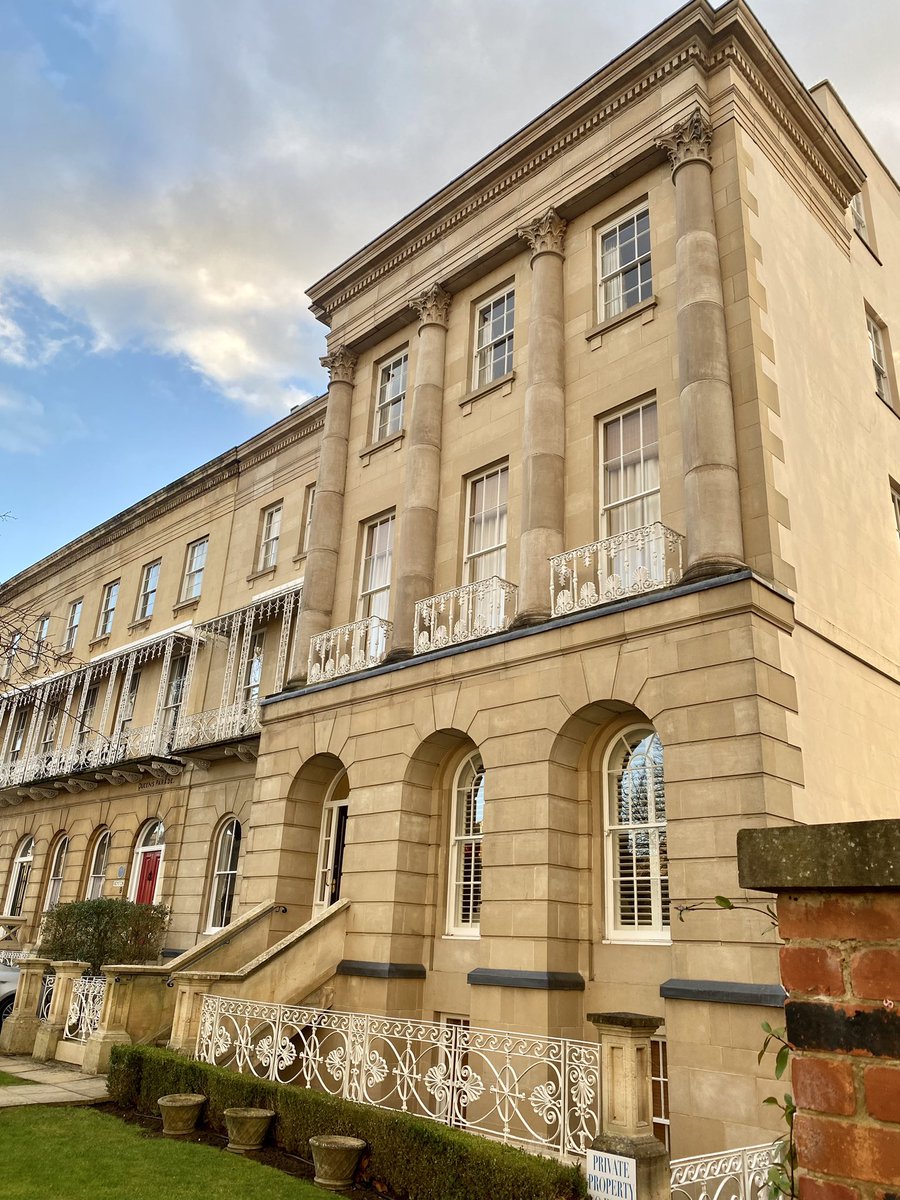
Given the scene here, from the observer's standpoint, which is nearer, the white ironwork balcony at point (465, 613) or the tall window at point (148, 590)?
the white ironwork balcony at point (465, 613)

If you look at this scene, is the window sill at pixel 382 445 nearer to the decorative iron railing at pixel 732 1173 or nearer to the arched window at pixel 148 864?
the arched window at pixel 148 864

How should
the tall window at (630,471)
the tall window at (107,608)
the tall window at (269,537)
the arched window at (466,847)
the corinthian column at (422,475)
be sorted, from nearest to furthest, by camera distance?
the tall window at (630,471)
the arched window at (466,847)
the corinthian column at (422,475)
the tall window at (269,537)
the tall window at (107,608)

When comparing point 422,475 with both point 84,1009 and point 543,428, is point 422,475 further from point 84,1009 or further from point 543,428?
point 84,1009

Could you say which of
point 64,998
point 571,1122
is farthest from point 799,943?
point 64,998

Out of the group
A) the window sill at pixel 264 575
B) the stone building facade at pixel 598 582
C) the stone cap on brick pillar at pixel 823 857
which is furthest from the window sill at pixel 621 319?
the stone cap on brick pillar at pixel 823 857

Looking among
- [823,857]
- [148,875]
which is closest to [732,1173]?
[823,857]

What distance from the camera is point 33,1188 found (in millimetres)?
8156

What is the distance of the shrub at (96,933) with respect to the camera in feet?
64.0

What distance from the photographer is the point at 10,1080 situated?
42.7ft

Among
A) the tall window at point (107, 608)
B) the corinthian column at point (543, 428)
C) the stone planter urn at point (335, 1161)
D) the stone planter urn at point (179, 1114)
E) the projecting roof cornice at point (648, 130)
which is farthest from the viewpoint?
the tall window at point (107, 608)

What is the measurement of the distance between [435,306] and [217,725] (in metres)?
12.1

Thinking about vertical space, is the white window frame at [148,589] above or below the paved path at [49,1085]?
above

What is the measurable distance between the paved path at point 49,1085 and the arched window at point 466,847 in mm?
5878

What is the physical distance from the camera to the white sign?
669 cm
